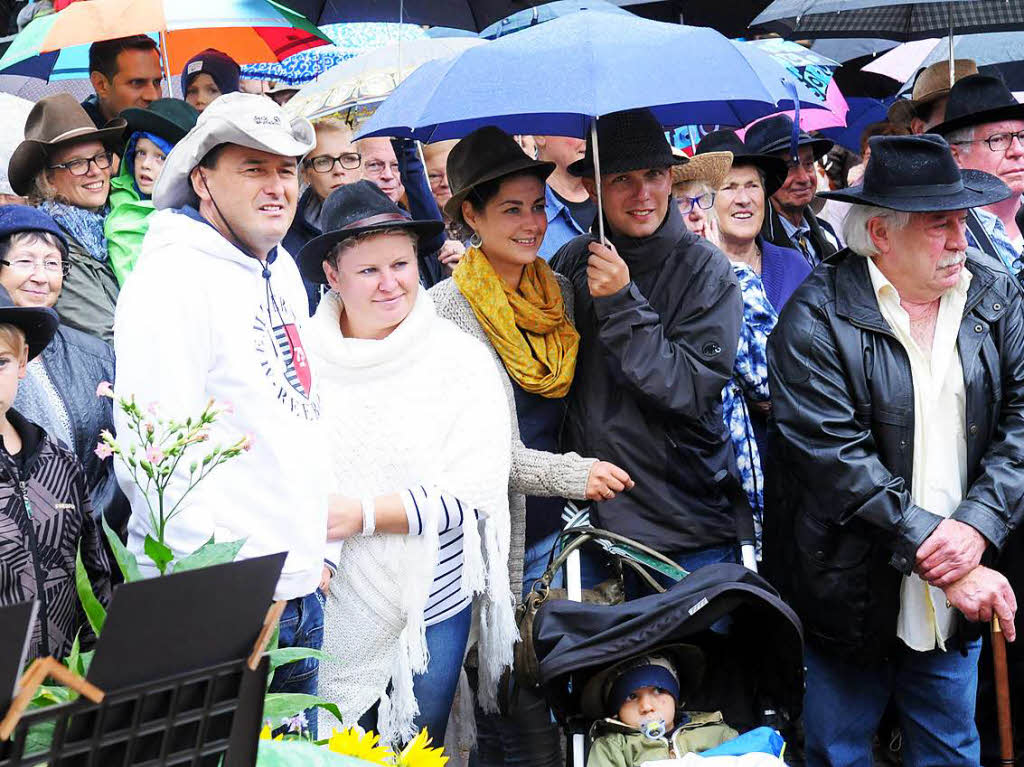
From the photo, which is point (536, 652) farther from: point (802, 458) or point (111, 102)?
point (111, 102)

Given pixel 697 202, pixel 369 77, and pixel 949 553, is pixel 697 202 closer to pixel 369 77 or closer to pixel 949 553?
pixel 369 77

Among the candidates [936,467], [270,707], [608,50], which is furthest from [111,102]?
[270,707]

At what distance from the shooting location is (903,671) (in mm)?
4309

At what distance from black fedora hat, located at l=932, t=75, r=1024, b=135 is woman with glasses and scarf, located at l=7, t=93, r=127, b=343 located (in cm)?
336

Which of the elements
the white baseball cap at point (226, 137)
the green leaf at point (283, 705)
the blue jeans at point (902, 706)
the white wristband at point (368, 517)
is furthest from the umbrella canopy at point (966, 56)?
the green leaf at point (283, 705)

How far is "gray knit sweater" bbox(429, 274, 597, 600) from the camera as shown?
4109 mm

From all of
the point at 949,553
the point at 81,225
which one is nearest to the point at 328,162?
the point at 81,225

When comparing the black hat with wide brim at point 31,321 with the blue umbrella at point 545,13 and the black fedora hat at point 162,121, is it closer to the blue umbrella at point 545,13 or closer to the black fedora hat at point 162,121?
the black fedora hat at point 162,121

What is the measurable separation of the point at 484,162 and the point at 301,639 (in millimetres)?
1736

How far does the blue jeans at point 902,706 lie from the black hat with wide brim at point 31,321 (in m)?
2.55

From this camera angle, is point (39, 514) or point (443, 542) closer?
point (39, 514)

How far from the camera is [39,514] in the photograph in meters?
3.27

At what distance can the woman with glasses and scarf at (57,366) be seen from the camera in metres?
3.87

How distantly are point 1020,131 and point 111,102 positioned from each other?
3.98 m
